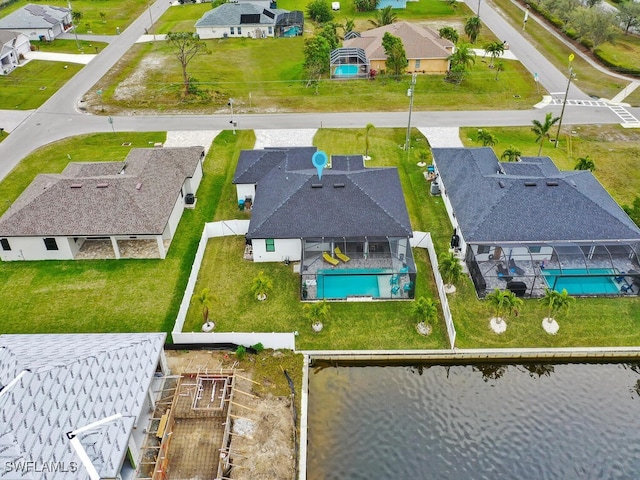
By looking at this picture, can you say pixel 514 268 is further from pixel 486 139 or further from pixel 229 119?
pixel 229 119

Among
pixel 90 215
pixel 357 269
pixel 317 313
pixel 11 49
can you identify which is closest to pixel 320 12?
pixel 11 49

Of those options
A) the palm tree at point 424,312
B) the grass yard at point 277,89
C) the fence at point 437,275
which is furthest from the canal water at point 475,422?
the grass yard at point 277,89

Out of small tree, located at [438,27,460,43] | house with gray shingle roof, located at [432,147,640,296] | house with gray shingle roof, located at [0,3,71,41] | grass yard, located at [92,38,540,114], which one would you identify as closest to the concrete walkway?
grass yard, located at [92,38,540,114]

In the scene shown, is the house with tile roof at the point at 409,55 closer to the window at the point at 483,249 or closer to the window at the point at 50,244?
the window at the point at 483,249

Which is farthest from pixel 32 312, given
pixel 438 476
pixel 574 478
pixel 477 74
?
pixel 477 74

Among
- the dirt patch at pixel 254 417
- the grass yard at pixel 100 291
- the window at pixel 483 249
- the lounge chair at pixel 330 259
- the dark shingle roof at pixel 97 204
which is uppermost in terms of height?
the dark shingle roof at pixel 97 204

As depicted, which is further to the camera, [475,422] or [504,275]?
[504,275]

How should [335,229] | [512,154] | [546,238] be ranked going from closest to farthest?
[546,238]
[335,229]
[512,154]
